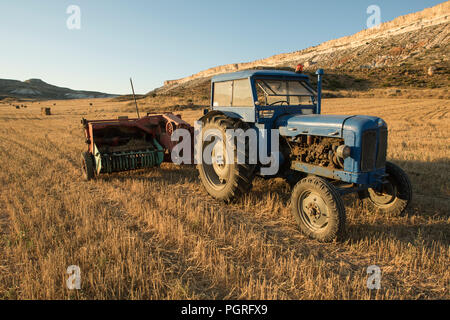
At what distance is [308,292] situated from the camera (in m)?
2.61

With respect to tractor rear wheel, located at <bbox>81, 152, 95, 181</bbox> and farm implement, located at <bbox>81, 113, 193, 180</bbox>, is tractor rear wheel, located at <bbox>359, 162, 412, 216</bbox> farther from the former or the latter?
tractor rear wheel, located at <bbox>81, 152, 95, 181</bbox>

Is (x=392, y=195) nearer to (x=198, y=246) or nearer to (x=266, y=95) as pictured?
(x=266, y=95)

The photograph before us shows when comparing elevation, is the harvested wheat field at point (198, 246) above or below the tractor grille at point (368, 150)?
below

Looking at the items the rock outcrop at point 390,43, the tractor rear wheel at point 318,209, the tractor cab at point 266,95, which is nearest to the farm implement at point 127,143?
the tractor cab at point 266,95

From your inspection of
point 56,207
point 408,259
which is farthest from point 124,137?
point 408,259

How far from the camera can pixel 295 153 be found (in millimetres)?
4355

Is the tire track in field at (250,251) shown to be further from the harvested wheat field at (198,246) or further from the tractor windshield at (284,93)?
the tractor windshield at (284,93)

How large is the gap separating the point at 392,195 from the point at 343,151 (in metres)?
1.44

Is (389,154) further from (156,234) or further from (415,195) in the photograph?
(156,234)

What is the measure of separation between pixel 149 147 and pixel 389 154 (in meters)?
6.61

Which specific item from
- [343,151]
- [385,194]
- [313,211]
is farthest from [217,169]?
[385,194]

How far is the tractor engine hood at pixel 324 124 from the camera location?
11.7ft

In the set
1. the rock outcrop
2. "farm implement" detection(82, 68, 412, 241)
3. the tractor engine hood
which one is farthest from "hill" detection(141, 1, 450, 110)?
the tractor engine hood

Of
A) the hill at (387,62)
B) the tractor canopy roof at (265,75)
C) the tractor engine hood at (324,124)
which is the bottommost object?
the tractor engine hood at (324,124)
